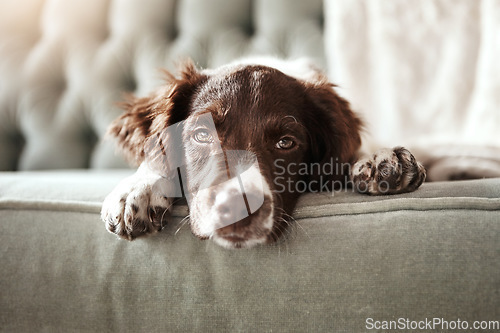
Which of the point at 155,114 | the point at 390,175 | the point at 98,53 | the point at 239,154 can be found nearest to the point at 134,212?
the point at 239,154

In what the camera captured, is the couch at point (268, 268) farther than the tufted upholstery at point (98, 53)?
No

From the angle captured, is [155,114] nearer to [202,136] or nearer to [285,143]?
[202,136]

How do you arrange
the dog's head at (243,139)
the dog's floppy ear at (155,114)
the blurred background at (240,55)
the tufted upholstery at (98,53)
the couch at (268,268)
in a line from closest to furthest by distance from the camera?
1. the couch at (268,268)
2. the dog's head at (243,139)
3. the dog's floppy ear at (155,114)
4. the blurred background at (240,55)
5. the tufted upholstery at (98,53)

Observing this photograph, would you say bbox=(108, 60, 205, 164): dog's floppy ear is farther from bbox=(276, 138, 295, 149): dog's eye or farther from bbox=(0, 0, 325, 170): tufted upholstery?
bbox=(0, 0, 325, 170): tufted upholstery

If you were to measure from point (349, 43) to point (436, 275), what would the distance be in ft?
5.70

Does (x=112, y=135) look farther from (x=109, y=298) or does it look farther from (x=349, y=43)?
(x=349, y=43)

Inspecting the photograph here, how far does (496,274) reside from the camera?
87 centimetres

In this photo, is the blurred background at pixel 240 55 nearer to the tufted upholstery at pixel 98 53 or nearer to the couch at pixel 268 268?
the tufted upholstery at pixel 98 53

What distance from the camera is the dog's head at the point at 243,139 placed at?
3.58 ft

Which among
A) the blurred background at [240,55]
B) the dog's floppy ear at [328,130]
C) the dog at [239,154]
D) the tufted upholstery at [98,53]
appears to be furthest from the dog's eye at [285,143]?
the tufted upholstery at [98,53]

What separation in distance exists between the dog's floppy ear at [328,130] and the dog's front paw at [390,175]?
236 millimetres

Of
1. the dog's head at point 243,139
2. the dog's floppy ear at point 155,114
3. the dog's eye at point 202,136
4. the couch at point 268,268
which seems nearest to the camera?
the couch at point 268,268

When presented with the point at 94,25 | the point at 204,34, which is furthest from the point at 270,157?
the point at 94,25

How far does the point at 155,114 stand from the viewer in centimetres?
152
